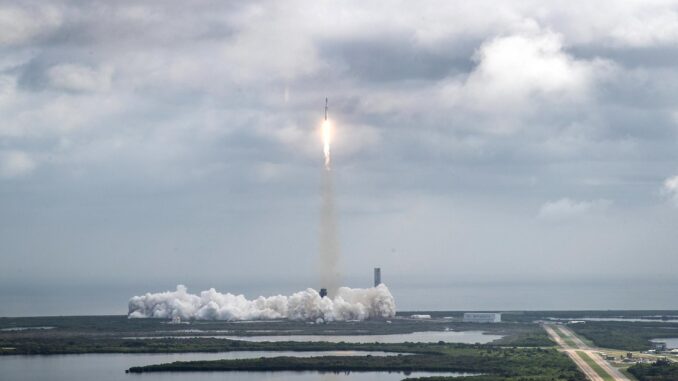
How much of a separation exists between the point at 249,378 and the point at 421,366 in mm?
20070

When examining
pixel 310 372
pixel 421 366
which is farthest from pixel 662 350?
pixel 310 372

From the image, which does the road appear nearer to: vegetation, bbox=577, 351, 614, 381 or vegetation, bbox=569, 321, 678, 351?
vegetation, bbox=577, 351, 614, 381

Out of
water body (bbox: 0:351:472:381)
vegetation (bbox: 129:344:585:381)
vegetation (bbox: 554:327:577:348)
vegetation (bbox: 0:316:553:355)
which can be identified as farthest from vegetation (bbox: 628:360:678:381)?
vegetation (bbox: 0:316:553:355)

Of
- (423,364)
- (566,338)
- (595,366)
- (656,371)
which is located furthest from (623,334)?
(656,371)

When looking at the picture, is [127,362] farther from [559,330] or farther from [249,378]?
[559,330]

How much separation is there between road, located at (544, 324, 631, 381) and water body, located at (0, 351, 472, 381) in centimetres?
1385

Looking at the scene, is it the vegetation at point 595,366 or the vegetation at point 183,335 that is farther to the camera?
the vegetation at point 183,335

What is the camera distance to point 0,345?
492 ft

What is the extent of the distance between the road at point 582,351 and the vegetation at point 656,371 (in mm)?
1506

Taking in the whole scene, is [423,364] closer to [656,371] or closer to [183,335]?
[656,371]

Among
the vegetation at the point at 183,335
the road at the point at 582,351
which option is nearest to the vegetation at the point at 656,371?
the road at the point at 582,351

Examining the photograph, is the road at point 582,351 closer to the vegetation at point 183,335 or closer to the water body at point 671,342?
the vegetation at point 183,335

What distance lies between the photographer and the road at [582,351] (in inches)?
4301

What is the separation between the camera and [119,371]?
119m
